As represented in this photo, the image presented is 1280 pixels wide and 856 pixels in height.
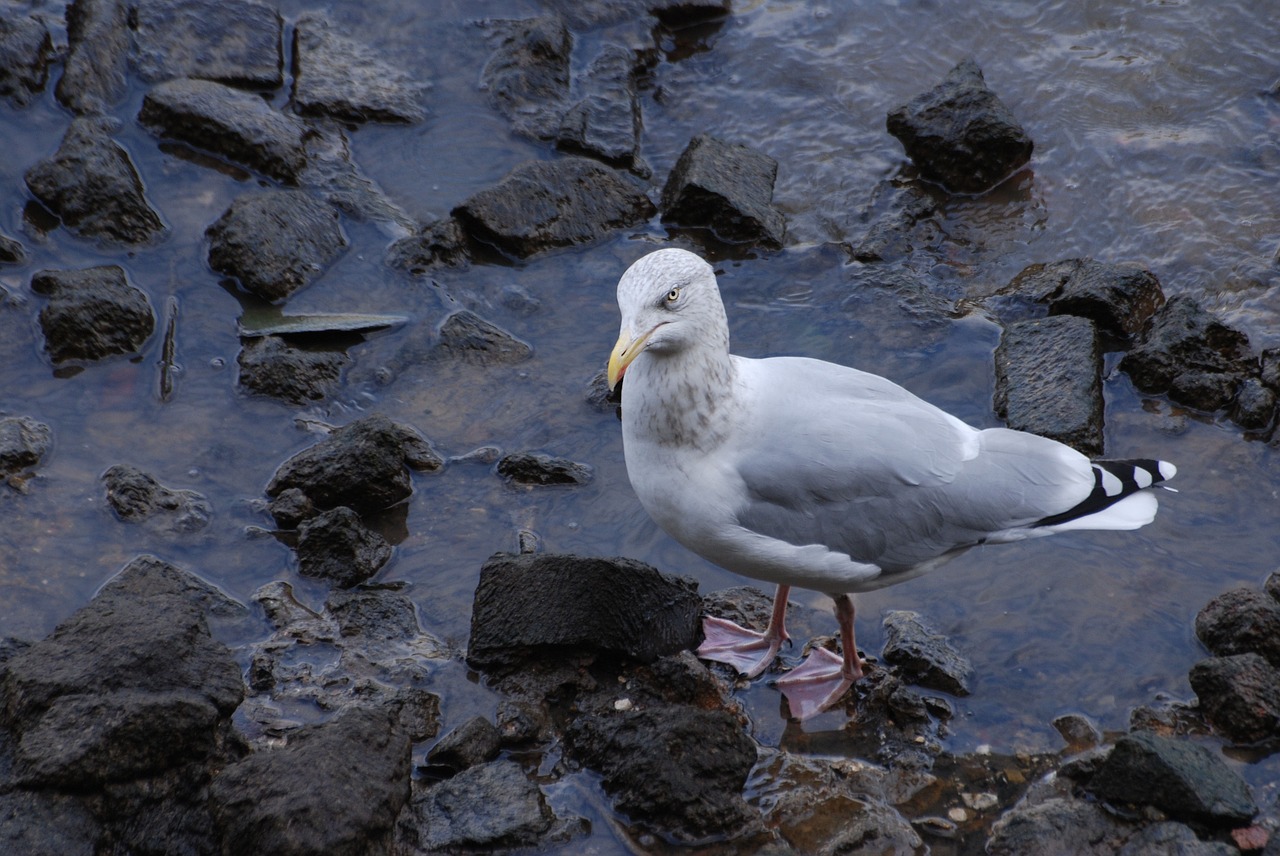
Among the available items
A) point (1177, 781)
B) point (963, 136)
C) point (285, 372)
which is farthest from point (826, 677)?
point (963, 136)

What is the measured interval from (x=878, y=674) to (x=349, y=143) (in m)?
4.97

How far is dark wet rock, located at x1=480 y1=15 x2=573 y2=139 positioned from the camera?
8219 mm

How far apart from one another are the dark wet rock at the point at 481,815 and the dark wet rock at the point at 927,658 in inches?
63.6

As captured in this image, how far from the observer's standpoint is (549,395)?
21.4ft

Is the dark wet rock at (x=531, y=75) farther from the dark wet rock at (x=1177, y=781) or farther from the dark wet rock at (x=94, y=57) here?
the dark wet rock at (x=1177, y=781)

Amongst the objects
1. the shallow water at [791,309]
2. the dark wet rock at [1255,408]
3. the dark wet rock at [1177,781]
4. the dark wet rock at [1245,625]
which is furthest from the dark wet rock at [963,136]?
the dark wet rock at [1177,781]

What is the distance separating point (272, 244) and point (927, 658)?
13.7ft

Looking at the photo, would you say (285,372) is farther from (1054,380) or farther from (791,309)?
(1054,380)

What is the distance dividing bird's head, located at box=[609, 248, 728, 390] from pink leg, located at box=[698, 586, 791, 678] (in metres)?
1.37

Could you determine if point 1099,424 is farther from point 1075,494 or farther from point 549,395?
point 549,395

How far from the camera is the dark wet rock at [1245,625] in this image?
16.5 feet

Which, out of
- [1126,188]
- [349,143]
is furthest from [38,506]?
[1126,188]

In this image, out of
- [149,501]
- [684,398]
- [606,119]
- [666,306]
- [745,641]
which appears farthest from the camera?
[606,119]

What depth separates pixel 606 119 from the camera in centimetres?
812
